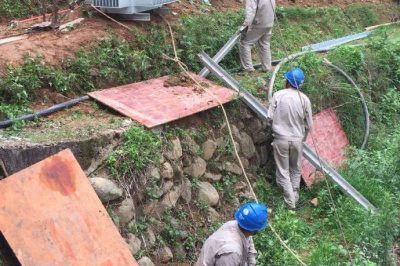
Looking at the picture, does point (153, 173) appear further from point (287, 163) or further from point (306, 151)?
point (306, 151)

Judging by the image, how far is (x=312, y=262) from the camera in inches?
265

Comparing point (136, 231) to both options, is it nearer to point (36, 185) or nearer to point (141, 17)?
point (36, 185)

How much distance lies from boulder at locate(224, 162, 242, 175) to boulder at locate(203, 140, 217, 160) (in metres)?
0.34

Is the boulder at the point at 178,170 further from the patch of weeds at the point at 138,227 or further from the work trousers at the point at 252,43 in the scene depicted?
the work trousers at the point at 252,43

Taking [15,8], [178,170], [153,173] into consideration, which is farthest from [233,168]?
[15,8]

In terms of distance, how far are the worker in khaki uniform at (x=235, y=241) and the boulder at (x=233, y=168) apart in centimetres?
262

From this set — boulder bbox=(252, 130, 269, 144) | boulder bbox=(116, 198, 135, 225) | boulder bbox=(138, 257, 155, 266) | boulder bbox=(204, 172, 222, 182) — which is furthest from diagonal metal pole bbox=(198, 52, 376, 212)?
boulder bbox=(138, 257, 155, 266)

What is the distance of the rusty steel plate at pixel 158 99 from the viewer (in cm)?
698

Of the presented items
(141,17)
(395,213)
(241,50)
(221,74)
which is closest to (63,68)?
(141,17)

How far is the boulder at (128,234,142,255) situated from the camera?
19.3 ft

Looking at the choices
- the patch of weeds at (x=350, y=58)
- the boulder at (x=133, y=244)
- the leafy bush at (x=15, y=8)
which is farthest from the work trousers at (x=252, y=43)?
the boulder at (x=133, y=244)

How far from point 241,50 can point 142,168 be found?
410cm

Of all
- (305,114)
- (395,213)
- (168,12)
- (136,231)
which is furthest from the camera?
(168,12)

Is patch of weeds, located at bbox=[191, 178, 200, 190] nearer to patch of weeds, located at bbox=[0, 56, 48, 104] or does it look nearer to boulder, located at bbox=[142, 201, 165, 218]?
boulder, located at bbox=[142, 201, 165, 218]
